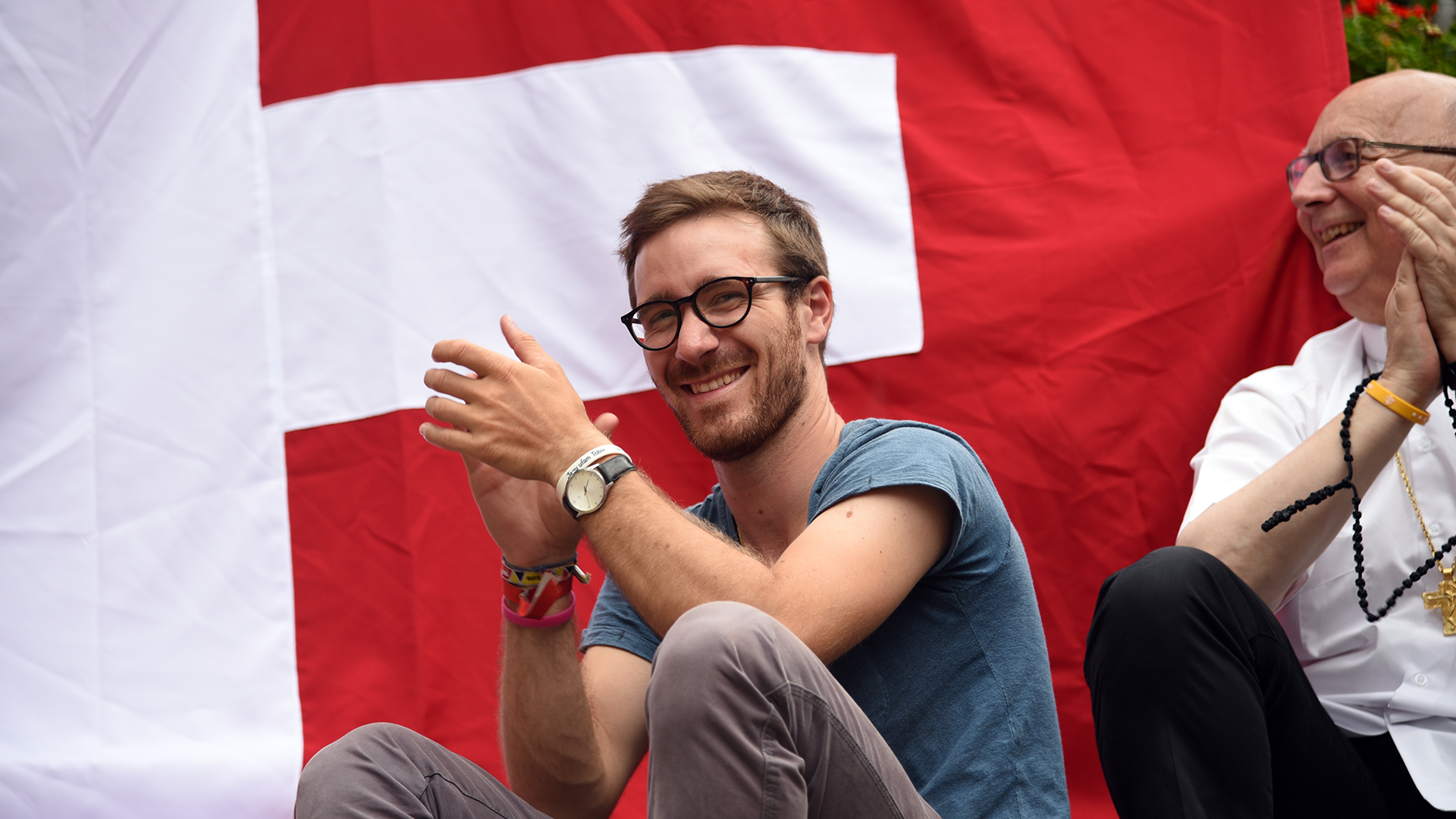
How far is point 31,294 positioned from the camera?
1.83 m

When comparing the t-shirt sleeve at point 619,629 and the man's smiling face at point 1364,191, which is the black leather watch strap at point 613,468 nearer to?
the t-shirt sleeve at point 619,629

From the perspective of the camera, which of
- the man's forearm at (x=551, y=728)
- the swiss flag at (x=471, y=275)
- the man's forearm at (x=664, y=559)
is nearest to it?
the man's forearm at (x=664, y=559)

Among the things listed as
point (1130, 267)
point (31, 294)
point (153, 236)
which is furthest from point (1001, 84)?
point (31, 294)

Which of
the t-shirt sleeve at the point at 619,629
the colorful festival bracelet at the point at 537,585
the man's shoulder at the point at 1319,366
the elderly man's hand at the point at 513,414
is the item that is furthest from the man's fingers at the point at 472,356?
the man's shoulder at the point at 1319,366

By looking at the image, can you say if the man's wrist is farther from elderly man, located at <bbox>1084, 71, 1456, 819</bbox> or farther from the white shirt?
the white shirt

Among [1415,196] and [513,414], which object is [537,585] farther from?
[1415,196]

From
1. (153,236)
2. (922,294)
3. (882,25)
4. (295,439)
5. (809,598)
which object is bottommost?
(809,598)

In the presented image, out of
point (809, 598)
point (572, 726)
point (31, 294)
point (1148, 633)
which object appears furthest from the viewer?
point (31, 294)

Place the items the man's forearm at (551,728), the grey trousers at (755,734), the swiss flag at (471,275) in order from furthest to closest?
the swiss flag at (471,275), the man's forearm at (551,728), the grey trousers at (755,734)

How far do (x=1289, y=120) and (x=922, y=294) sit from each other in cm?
70

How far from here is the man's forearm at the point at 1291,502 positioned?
4.55 ft

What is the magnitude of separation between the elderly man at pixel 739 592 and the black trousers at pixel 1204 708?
8 cm

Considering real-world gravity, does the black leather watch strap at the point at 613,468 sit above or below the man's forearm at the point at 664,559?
above

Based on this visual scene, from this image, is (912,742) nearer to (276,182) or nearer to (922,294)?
(922,294)
